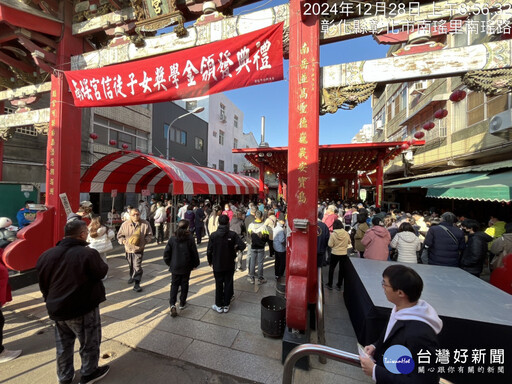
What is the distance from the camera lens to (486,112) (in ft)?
31.7

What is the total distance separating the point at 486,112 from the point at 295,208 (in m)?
12.0

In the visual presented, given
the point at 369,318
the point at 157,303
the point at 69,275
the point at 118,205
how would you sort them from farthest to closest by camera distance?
the point at 118,205 < the point at 157,303 < the point at 369,318 < the point at 69,275

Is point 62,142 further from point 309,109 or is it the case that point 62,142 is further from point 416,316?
point 416,316

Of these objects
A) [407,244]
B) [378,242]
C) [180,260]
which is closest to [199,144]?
[180,260]

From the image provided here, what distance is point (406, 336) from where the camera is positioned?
4.63ft

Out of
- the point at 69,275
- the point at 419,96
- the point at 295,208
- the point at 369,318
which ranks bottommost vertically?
the point at 369,318

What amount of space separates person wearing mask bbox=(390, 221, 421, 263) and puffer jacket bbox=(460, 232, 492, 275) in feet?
3.08

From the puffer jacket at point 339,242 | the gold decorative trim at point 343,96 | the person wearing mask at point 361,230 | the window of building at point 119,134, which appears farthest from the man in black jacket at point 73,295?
the window of building at point 119,134

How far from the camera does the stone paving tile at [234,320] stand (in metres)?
3.72

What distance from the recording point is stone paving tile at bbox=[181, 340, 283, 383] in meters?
2.77

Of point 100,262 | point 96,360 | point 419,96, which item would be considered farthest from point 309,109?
point 419,96

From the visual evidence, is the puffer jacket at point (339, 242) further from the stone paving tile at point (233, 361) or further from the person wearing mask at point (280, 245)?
the stone paving tile at point (233, 361)

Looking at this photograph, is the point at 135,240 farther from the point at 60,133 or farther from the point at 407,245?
the point at 407,245

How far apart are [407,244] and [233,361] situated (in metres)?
4.24
